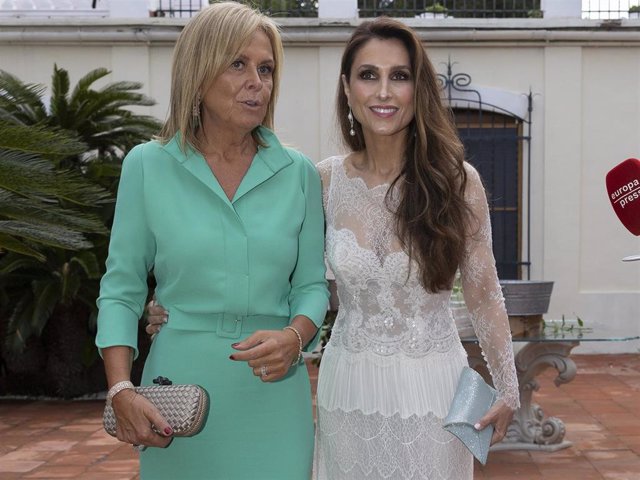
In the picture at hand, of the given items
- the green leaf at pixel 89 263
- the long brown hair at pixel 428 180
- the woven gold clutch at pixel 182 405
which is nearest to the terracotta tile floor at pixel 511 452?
the green leaf at pixel 89 263

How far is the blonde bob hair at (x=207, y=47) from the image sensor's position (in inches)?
104

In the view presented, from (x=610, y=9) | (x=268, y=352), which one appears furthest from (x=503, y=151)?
(x=268, y=352)

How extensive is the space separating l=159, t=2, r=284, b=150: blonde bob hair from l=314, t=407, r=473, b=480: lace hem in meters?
0.96

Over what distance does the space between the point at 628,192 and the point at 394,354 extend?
2.67 ft

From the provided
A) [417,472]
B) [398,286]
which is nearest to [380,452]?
[417,472]

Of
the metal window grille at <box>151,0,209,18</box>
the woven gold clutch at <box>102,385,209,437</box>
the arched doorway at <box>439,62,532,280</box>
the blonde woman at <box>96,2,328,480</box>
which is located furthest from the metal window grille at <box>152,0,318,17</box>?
the woven gold clutch at <box>102,385,209,437</box>

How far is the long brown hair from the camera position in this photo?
9.96 ft

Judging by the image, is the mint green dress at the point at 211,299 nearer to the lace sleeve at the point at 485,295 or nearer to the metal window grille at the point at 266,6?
the lace sleeve at the point at 485,295

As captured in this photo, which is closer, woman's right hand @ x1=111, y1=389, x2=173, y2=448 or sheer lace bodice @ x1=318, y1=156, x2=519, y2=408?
woman's right hand @ x1=111, y1=389, x2=173, y2=448

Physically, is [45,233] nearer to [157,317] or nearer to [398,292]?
[398,292]

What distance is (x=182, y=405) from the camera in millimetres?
2430

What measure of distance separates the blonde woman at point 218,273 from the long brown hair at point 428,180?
0.43 m

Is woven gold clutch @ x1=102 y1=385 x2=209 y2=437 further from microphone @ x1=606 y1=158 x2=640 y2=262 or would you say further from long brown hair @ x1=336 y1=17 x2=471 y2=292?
microphone @ x1=606 y1=158 x2=640 y2=262

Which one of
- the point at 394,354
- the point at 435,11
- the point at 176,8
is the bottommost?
the point at 394,354
